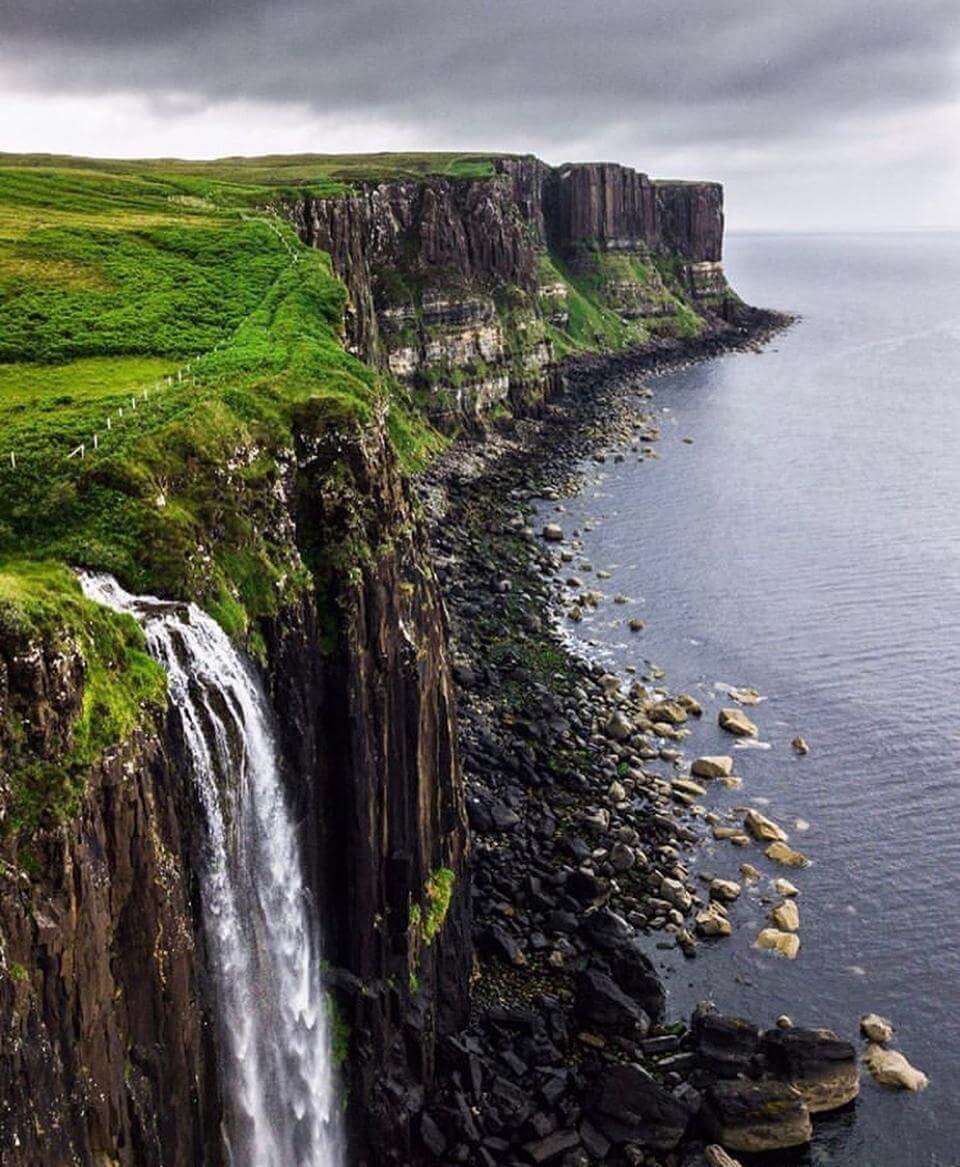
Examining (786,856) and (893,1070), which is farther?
(786,856)

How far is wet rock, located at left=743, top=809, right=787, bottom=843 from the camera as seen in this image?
54.4 m

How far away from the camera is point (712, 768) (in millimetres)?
60594

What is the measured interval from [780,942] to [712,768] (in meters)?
15.2

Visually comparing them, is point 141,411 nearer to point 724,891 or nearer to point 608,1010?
point 608,1010

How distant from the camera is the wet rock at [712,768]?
198ft

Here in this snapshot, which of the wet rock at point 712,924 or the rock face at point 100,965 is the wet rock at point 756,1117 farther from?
the rock face at point 100,965

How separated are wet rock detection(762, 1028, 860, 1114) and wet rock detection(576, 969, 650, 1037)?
4814mm

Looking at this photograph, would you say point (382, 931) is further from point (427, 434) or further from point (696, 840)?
point (427, 434)

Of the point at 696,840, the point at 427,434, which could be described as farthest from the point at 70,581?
the point at 427,434

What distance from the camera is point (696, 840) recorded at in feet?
178

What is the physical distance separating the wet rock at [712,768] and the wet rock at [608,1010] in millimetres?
21249

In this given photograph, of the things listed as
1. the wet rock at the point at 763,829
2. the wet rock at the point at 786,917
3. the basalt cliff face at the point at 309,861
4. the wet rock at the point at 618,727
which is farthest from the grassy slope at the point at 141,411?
the wet rock at the point at 763,829

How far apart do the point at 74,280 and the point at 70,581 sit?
131 ft

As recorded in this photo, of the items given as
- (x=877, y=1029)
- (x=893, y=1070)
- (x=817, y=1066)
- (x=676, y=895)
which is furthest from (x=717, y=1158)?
(x=676, y=895)
